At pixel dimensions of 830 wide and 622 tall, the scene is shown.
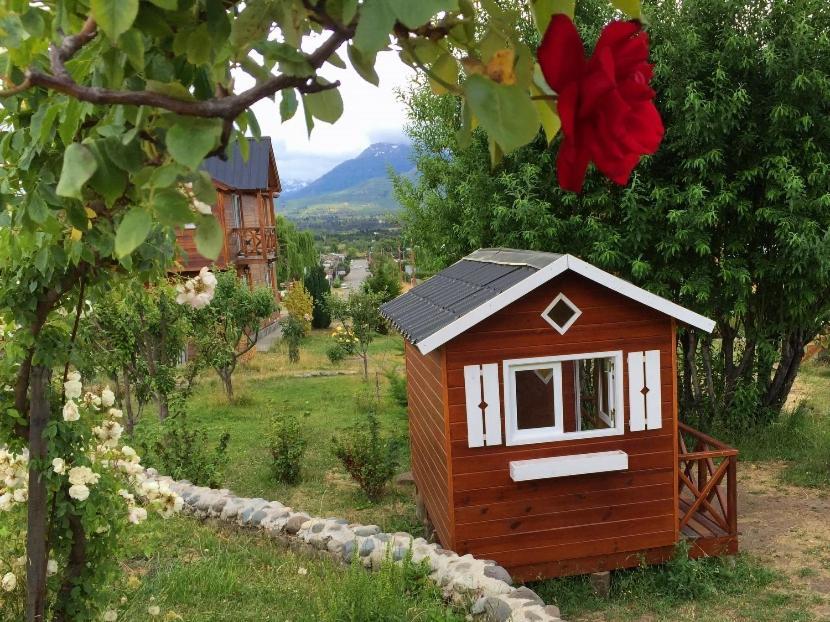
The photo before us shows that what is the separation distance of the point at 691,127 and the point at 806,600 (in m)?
4.61

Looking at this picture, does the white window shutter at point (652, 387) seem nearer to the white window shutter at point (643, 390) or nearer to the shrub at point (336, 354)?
the white window shutter at point (643, 390)

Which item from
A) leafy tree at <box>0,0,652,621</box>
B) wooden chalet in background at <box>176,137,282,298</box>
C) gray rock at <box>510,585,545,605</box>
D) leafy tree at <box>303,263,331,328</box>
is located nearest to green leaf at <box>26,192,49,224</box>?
leafy tree at <box>0,0,652,621</box>

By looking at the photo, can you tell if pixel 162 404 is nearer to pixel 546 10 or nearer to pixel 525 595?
pixel 525 595

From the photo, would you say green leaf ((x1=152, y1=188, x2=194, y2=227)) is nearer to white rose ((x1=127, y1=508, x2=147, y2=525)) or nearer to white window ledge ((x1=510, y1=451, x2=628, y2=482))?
white rose ((x1=127, y1=508, x2=147, y2=525))

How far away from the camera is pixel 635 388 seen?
553 centimetres

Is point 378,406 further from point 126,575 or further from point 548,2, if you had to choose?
point 548,2

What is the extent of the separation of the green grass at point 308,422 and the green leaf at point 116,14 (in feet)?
22.2

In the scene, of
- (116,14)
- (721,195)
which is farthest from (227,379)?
(116,14)

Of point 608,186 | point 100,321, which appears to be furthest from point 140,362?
point 608,186

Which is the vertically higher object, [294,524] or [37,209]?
[37,209]

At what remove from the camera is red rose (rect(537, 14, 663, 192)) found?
0.58 meters

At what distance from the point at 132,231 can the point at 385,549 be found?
4517mm

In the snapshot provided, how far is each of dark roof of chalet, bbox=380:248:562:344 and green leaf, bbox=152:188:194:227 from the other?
4542 millimetres

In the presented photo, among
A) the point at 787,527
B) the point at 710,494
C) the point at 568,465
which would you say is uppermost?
the point at 568,465
